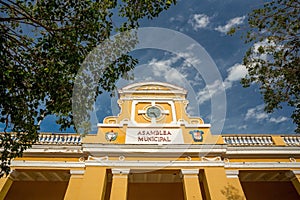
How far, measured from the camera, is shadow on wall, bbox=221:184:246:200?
8.05 m

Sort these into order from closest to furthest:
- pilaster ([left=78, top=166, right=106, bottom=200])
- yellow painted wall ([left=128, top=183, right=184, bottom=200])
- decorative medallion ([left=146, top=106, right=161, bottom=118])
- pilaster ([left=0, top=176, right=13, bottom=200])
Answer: pilaster ([left=78, top=166, right=106, bottom=200])
pilaster ([left=0, top=176, right=13, bottom=200])
yellow painted wall ([left=128, top=183, right=184, bottom=200])
decorative medallion ([left=146, top=106, right=161, bottom=118])

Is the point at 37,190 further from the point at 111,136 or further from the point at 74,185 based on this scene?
the point at 111,136

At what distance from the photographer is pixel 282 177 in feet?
34.3

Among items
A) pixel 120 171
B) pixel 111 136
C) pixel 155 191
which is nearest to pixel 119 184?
pixel 120 171

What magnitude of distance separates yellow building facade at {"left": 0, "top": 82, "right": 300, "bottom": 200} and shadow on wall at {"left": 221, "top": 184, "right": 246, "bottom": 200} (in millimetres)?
43

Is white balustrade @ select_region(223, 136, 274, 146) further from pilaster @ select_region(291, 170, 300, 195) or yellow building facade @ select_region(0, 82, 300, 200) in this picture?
pilaster @ select_region(291, 170, 300, 195)

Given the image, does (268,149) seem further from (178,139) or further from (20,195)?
(20,195)

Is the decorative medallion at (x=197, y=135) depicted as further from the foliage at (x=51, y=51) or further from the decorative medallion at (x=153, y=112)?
the foliage at (x=51, y=51)

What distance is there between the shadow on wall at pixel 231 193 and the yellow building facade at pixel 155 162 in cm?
4

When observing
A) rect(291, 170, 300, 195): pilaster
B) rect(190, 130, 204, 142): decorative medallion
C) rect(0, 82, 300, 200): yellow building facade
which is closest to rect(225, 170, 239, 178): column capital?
rect(0, 82, 300, 200): yellow building facade

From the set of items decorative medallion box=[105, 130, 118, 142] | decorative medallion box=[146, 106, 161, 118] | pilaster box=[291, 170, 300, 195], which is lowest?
pilaster box=[291, 170, 300, 195]

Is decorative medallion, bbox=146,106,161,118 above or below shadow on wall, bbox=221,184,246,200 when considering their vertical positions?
above

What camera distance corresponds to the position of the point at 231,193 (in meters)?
8.28

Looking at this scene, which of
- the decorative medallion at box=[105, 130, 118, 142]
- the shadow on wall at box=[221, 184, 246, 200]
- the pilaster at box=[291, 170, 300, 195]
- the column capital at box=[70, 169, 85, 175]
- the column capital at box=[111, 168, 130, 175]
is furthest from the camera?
the decorative medallion at box=[105, 130, 118, 142]
